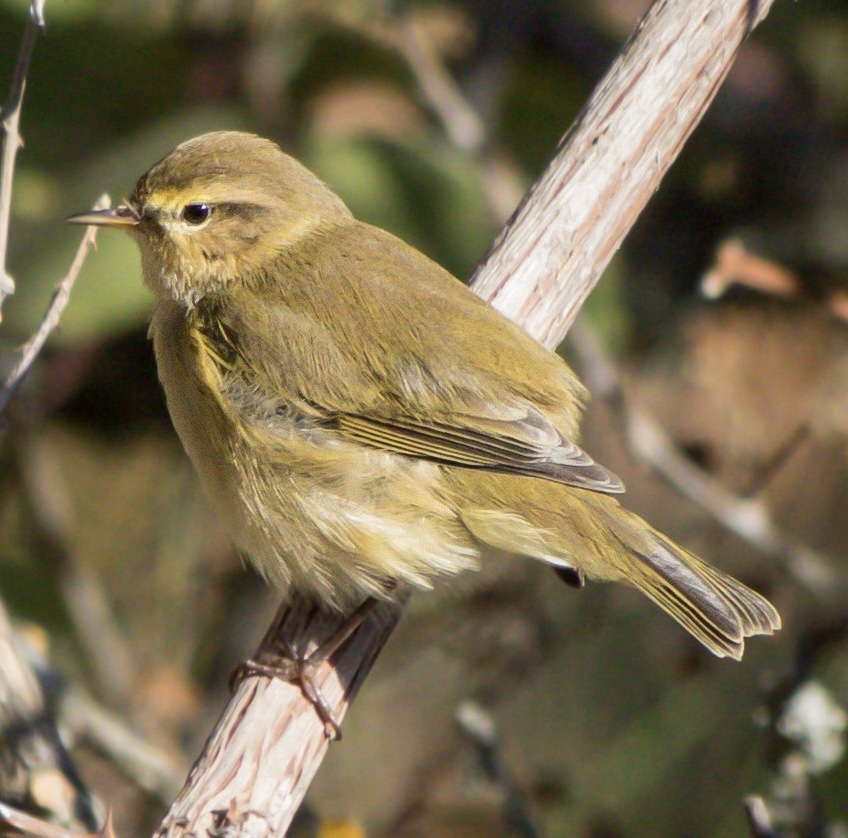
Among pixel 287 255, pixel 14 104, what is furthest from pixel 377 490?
pixel 14 104

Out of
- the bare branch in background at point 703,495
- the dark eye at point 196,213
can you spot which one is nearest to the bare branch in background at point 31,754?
the dark eye at point 196,213

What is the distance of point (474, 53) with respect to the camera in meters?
5.80

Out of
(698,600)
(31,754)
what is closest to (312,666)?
(31,754)

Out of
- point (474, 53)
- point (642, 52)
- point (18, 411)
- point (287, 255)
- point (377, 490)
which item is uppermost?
point (474, 53)

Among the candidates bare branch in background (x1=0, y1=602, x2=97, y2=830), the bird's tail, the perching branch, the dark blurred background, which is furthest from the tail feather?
bare branch in background (x1=0, y1=602, x2=97, y2=830)

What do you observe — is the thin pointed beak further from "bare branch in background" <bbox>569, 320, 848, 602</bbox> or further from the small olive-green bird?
"bare branch in background" <bbox>569, 320, 848, 602</bbox>

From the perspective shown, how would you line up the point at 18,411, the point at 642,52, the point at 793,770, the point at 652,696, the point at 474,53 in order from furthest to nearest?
1. the point at 474,53
2. the point at 18,411
3. the point at 652,696
4. the point at 793,770
5. the point at 642,52

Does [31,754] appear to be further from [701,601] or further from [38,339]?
[701,601]

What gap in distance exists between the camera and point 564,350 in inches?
206

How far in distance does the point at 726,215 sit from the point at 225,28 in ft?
8.54

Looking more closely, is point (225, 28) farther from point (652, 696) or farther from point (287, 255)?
point (652, 696)

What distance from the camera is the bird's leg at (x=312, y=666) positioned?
2754 mm

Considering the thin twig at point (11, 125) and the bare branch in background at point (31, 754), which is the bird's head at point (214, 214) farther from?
the bare branch in background at point (31, 754)

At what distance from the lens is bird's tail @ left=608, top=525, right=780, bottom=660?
113 inches
